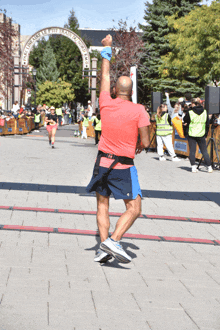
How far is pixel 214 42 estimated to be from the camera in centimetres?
3100

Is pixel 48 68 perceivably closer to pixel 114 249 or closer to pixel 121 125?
pixel 121 125

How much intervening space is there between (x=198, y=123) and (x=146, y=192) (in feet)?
13.4

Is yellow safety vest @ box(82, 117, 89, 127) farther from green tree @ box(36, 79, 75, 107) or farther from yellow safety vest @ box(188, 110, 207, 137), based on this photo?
green tree @ box(36, 79, 75, 107)

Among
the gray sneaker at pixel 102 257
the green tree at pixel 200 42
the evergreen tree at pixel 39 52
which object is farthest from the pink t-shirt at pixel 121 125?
the evergreen tree at pixel 39 52

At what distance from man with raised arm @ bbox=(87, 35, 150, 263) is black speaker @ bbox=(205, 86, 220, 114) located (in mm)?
8368

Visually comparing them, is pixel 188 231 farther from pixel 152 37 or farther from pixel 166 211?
pixel 152 37

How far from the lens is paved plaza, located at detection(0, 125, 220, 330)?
3.40 m

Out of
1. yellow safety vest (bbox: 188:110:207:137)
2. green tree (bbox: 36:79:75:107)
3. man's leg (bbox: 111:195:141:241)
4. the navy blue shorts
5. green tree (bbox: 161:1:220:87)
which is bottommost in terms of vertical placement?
man's leg (bbox: 111:195:141:241)

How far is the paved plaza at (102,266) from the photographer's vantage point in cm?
340

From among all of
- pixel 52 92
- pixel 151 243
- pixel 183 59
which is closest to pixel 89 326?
pixel 151 243

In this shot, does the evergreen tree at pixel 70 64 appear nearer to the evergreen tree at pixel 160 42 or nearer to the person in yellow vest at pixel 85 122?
the evergreen tree at pixel 160 42

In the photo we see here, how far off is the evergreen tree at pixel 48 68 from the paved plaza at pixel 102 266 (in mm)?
58454

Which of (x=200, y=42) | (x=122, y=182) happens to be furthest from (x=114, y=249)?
(x=200, y=42)

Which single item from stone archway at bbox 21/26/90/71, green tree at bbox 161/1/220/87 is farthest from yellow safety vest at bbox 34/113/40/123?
green tree at bbox 161/1/220/87
